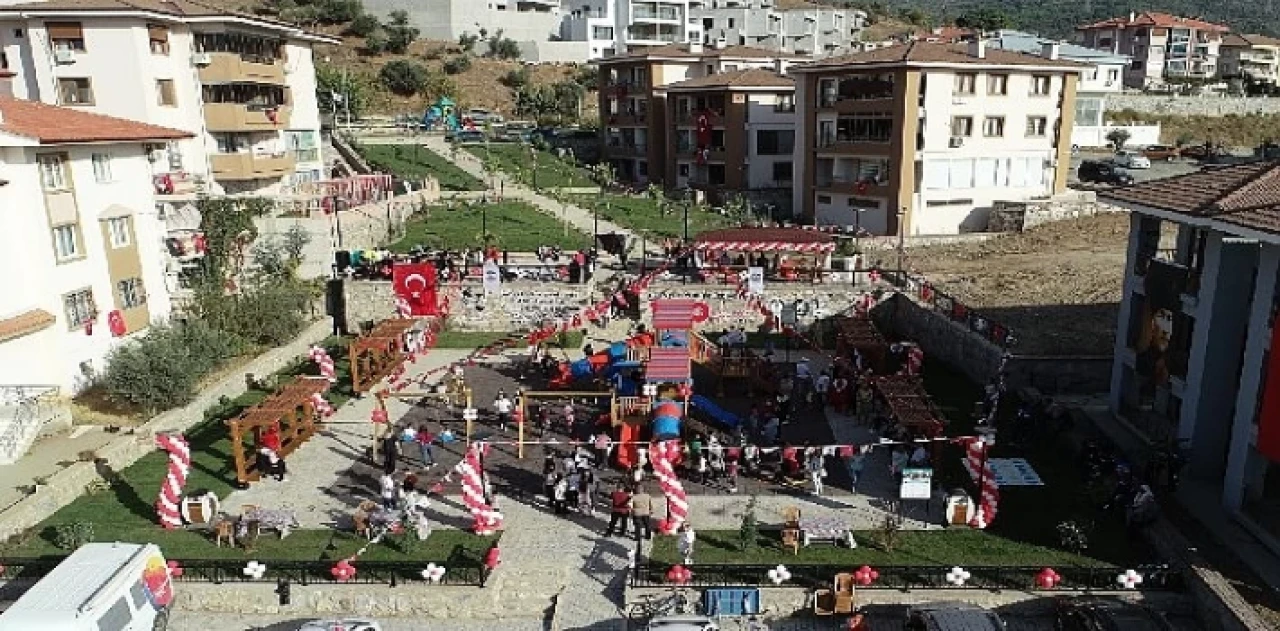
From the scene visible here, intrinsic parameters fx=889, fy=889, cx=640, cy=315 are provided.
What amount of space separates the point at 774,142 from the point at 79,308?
146 ft

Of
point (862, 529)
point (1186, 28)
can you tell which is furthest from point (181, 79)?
point (1186, 28)

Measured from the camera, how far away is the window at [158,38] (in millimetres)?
43531

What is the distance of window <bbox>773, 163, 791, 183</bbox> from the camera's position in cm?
6194

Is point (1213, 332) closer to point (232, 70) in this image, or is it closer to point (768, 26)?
point (232, 70)

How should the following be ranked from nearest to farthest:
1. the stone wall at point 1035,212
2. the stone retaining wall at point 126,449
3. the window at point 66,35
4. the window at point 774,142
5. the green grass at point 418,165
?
the stone retaining wall at point 126,449, the window at point 66,35, the stone wall at point 1035,212, the window at point 774,142, the green grass at point 418,165

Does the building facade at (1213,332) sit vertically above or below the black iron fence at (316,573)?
above

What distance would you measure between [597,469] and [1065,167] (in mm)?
40631

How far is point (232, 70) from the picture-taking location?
47656 mm

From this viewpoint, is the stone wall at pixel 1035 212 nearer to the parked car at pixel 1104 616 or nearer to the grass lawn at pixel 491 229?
the grass lawn at pixel 491 229

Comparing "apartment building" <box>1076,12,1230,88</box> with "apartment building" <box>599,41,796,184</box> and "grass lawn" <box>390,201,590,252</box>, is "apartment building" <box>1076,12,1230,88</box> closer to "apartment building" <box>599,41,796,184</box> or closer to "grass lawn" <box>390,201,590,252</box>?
"apartment building" <box>599,41,796,184</box>

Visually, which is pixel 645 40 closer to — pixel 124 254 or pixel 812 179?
pixel 812 179

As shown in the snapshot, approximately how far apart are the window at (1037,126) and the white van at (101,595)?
4873 centimetres

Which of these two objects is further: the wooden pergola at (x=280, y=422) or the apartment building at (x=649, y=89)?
the apartment building at (x=649, y=89)

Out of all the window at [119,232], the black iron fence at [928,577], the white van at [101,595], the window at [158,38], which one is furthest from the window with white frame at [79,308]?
the black iron fence at [928,577]
